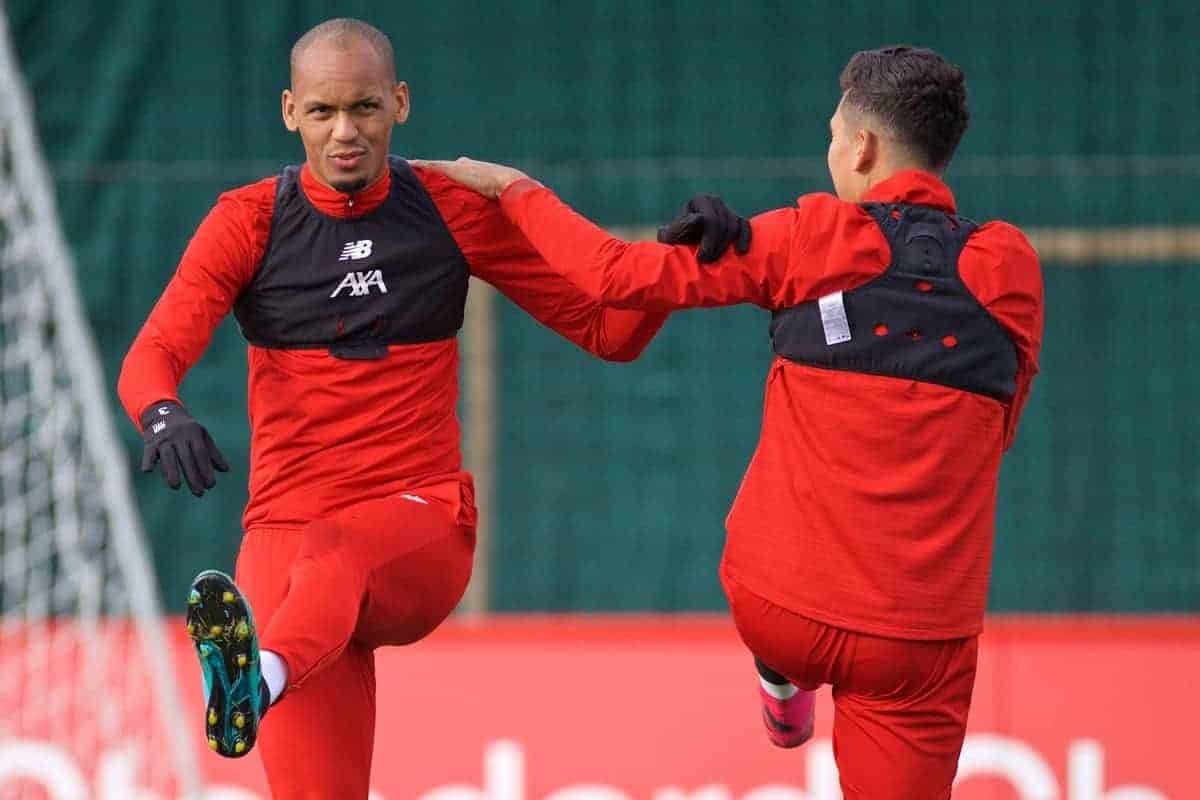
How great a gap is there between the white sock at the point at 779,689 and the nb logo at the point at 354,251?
4.12 ft

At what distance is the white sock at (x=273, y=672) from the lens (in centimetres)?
386

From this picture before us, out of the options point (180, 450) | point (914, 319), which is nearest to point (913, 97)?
point (914, 319)

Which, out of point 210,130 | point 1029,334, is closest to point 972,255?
point 1029,334

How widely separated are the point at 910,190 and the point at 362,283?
1.12 meters

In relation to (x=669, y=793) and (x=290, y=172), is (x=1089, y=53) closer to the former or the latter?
(x=669, y=793)

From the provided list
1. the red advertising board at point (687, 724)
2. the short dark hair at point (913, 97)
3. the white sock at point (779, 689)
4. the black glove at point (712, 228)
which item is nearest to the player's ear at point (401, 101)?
the black glove at point (712, 228)

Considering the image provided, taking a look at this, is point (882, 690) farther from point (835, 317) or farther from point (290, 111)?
point (290, 111)

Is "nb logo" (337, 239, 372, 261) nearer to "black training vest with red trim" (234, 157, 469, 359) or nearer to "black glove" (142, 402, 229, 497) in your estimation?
"black training vest with red trim" (234, 157, 469, 359)

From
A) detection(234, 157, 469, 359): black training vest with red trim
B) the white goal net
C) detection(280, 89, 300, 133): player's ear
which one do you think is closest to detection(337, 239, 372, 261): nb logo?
detection(234, 157, 469, 359): black training vest with red trim

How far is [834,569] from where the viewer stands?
3.94 meters

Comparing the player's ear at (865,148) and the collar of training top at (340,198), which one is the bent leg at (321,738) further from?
the player's ear at (865,148)

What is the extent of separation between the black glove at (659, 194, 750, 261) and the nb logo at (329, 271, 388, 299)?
0.71m

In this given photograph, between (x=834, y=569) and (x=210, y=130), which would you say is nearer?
(x=834, y=569)

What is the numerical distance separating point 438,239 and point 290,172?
33 centimetres
